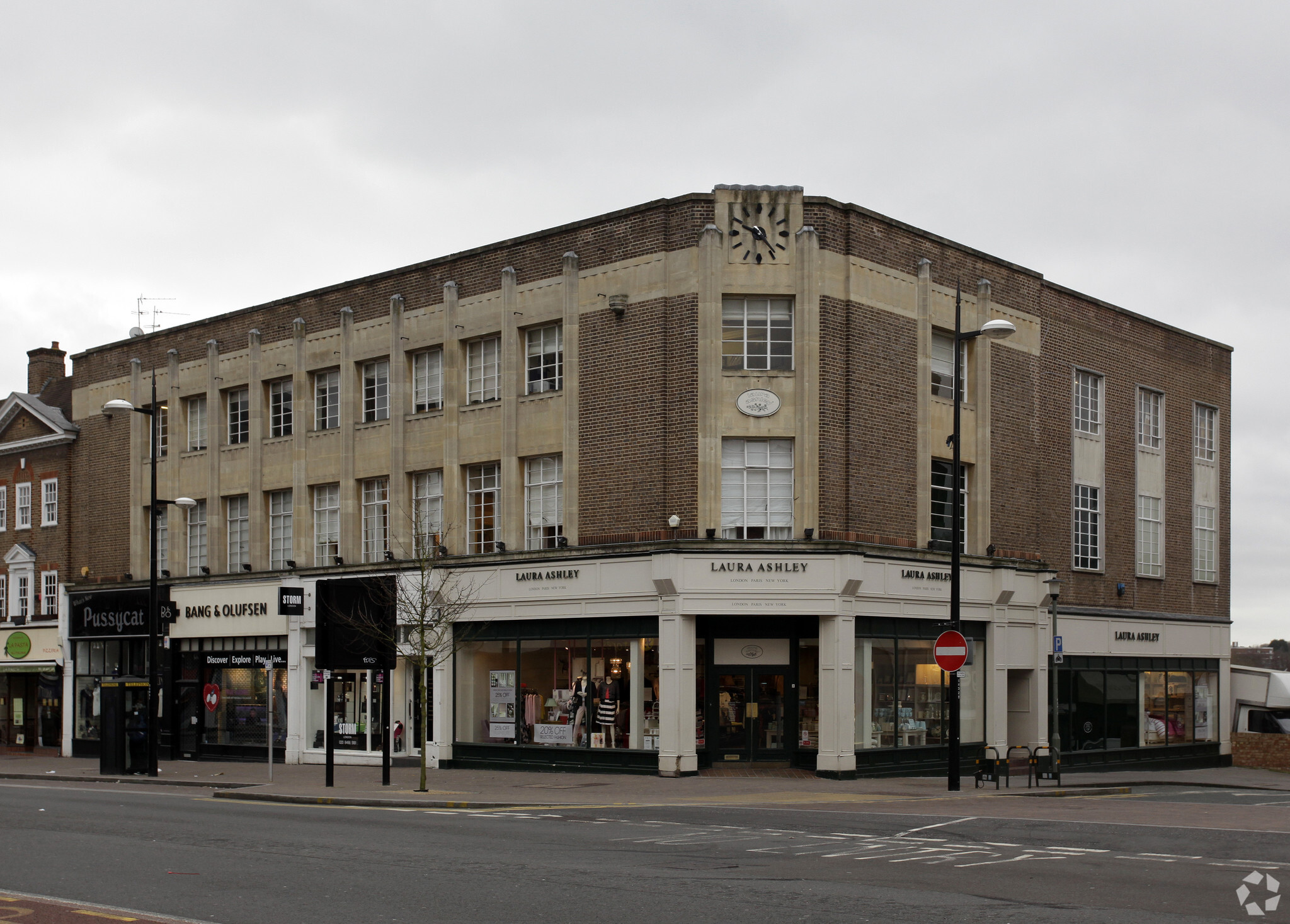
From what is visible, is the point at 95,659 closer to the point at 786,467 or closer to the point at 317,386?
the point at 317,386

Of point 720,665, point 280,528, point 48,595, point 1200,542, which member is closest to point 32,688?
point 48,595

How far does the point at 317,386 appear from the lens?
1503 inches

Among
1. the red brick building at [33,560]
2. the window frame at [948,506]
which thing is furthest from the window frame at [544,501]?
the red brick building at [33,560]

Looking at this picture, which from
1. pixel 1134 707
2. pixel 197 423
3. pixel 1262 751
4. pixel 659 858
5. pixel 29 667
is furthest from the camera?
pixel 29 667

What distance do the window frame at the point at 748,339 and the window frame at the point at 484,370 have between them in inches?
250

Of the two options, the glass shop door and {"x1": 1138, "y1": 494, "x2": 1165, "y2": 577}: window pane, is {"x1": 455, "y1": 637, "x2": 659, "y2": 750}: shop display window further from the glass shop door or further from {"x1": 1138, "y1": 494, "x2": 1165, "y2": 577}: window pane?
{"x1": 1138, "y1": 494, "x2": 1165, "y2": 577}: window pane

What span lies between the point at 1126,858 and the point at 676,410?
16061 millimetres

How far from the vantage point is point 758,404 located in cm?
2948

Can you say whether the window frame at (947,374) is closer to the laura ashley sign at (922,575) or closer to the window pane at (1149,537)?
the laura ashley sign at (922,575)

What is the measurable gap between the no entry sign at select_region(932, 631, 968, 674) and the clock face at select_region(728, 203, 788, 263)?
30.1ft

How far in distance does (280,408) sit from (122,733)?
1033 centimetres

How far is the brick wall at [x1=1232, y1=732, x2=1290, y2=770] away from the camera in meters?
41.8

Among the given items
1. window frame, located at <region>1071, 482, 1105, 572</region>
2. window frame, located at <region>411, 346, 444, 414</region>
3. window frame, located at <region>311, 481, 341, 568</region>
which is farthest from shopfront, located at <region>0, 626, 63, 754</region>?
window frame, located at <region>1071, 482, 1105, 572</region>

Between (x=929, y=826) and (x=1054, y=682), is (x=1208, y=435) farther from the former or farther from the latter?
(x=929, y=826)
